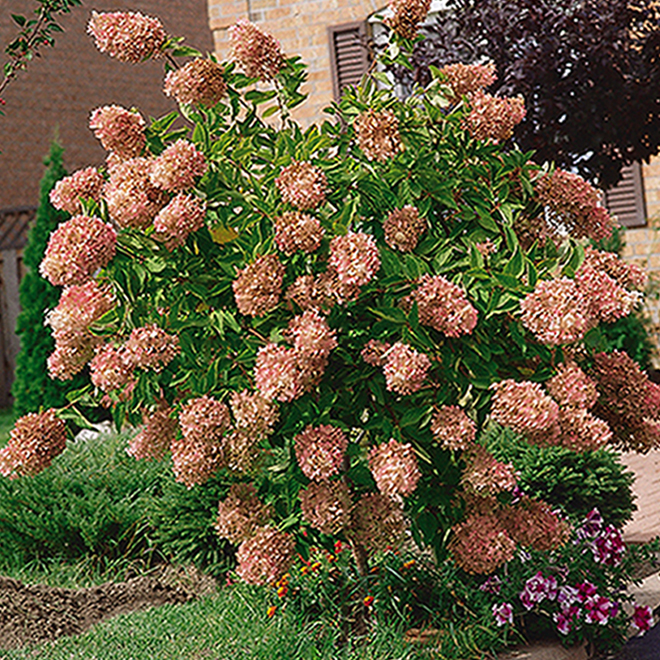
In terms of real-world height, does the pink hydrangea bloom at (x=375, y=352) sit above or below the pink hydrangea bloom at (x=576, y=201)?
below

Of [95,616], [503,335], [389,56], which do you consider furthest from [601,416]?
[95,616]

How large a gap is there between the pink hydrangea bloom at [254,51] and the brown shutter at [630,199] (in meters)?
7.10

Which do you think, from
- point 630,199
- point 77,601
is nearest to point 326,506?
point 77,601

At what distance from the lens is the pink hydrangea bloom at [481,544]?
3.69 metres

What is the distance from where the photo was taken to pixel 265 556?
3732 millimetres

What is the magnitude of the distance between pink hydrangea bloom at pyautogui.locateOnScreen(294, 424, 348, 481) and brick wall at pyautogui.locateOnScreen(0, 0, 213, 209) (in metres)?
13.2

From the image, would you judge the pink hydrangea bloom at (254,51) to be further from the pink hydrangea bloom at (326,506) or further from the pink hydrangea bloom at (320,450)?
the pink hydrangea bloom at (326,506)

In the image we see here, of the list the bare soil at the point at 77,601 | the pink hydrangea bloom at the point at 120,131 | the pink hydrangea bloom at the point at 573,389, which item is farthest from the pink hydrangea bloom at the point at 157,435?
the pink hydrangea bloom at the point at 573,389

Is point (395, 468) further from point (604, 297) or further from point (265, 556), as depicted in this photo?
point (604, 297)

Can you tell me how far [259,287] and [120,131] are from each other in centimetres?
87

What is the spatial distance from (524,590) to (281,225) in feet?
5.54

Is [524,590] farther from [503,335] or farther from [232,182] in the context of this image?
[232,182]

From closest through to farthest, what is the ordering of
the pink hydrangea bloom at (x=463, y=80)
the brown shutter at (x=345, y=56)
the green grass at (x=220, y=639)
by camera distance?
1. the green grass at (x=220, y=639)
2. the pink hydrangea bloom at (x=463, y=80)
3. the brown shutter at (x=345, y=56)

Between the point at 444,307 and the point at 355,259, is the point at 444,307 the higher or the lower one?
the lower one
